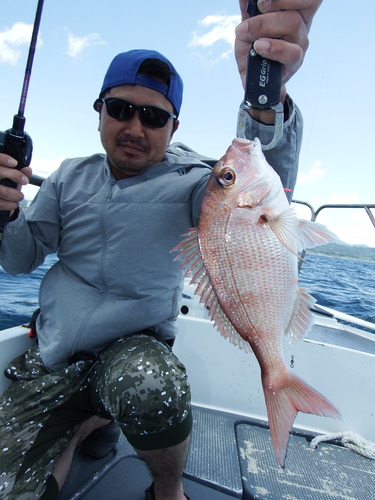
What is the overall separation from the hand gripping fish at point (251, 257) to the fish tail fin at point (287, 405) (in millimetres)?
49

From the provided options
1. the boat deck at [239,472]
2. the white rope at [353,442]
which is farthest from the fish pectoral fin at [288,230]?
the white rope at [353,442]

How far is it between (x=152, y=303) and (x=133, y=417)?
24.3 inches

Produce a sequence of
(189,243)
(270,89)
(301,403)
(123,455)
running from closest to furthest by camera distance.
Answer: (301,403) < (270,89) < (189,243) < (123,455)

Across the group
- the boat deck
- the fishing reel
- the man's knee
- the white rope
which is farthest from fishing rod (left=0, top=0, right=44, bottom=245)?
the white rope

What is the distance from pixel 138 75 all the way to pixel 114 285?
123cm

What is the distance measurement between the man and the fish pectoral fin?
1.43 feet

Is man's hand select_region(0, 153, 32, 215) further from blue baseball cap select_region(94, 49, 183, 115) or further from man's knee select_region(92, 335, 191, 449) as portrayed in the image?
man's knee select_region(92, 335, 191, 449)

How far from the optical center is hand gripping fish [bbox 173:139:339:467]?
1506 millimetres

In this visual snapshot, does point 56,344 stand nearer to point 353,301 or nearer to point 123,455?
point 123,455

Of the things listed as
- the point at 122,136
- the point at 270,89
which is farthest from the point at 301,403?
the point at 122,136

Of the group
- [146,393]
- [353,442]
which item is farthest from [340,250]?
[146,393]

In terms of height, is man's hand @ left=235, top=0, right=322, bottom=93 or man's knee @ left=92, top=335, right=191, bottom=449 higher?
man's hand @ left=235, top=0, right=322, bottom=93

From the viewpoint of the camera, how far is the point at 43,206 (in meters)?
2.23

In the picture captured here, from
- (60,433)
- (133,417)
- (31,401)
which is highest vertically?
(133,417)
